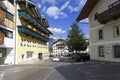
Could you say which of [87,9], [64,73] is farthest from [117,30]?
[64,73]

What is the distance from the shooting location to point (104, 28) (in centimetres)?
3453

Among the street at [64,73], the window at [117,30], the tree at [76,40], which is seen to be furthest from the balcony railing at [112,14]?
the tree at [76,40]

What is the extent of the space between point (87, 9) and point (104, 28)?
22.6ft

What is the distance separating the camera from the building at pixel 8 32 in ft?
102

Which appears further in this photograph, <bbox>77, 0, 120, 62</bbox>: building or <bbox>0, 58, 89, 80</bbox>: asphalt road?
<bbox>77, 0, 120, 62</bbox>: building

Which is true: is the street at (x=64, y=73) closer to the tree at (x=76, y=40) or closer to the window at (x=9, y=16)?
the window at (x=9, y=16)

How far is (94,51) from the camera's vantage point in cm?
3878

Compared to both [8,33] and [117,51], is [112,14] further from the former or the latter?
[8,33]

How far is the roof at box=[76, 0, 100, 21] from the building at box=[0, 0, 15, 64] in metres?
13.0

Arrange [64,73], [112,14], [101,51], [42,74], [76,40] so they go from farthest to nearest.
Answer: [76,40] → [101,51] → [112,14] → [64,73] → [42,74]

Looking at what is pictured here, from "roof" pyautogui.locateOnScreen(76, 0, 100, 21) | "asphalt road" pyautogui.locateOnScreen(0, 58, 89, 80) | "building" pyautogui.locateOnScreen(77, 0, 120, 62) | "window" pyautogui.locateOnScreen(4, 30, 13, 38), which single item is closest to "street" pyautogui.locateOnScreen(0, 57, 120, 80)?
"asphalt road" pyautogui.locateOnScreen(0, 58, 89, 80)

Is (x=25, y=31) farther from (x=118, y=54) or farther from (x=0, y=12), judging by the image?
(x=118, y=54)

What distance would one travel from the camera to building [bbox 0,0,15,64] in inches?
1224

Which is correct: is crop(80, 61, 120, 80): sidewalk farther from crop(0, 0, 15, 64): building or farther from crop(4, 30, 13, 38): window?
crop(4, 30, 13, 38): window
